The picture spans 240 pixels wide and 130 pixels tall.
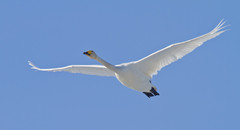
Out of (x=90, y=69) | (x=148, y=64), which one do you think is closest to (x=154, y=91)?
(x=148, y=64)

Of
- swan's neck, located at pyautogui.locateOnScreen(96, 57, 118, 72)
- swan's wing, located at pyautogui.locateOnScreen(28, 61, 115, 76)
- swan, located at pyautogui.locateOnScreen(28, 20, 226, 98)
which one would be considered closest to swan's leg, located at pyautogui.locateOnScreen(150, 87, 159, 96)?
swan, located at pyautogui.locateOnScreen(28, 20, 226, 98)

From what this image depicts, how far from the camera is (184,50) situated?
92.1 feet

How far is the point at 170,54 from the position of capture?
28.3 m

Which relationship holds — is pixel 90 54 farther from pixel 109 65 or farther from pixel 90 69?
pixel 90 69

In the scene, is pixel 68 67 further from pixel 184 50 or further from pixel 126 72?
pixel 184 50

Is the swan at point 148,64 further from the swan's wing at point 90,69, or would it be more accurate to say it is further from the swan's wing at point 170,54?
the swan's wing at point 90,69

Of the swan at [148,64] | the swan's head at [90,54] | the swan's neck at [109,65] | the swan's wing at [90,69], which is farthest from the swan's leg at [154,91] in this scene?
the swan's head at [90,54]

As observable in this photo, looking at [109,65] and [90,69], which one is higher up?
[90,69]

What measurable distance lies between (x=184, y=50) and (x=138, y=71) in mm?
2201

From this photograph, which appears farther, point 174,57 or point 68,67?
point 68,67

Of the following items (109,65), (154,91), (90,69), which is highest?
(90,69)

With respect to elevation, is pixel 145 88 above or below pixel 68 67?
below

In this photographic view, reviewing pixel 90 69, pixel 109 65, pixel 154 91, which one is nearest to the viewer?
pixel 109 65

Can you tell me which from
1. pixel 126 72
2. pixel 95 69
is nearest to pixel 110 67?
pixel 126 72
